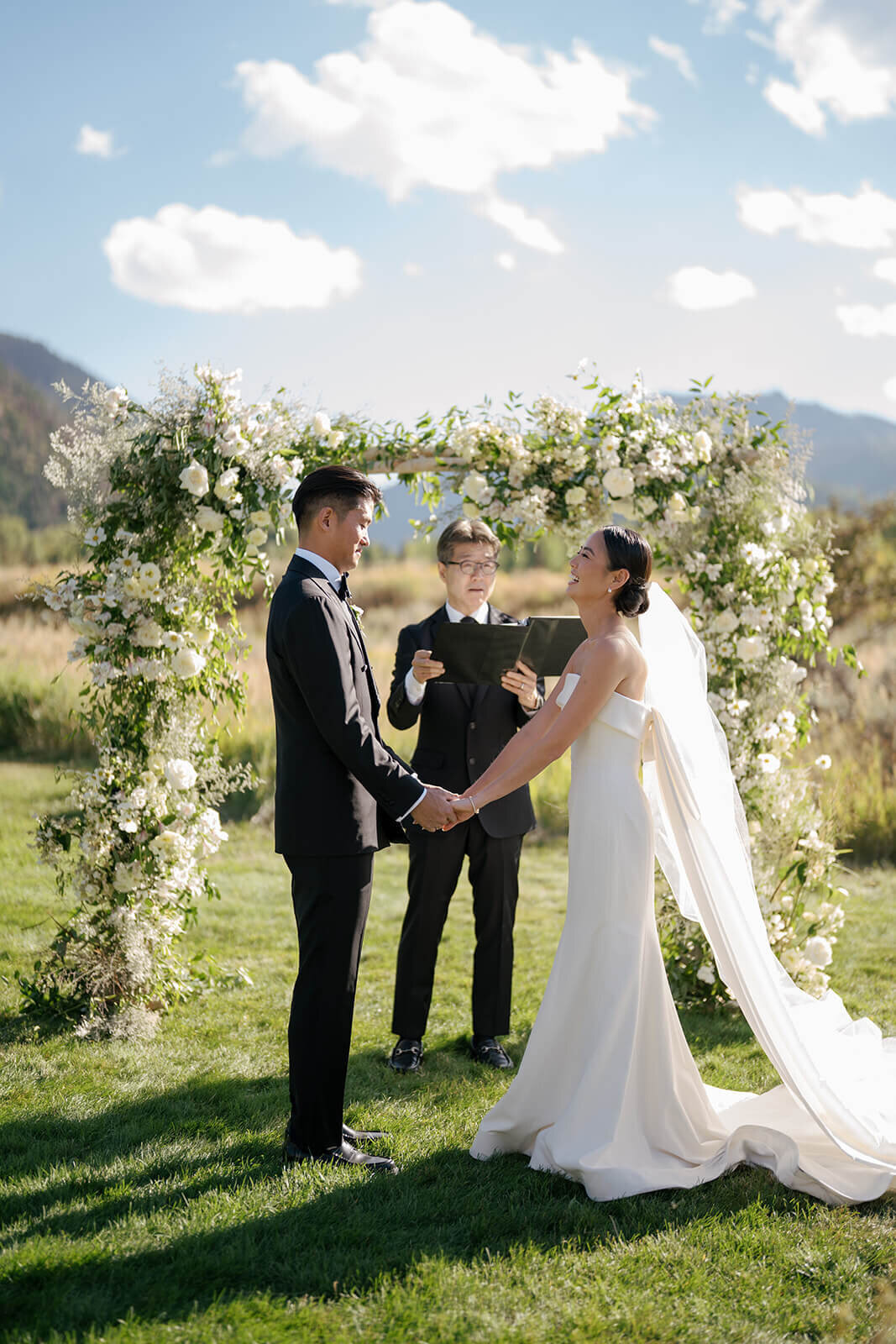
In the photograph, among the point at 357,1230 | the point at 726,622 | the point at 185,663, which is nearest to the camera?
the point at 357,1230

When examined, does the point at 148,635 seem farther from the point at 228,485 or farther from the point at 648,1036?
the point at 648,1036

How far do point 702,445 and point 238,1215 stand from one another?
14.1 ft

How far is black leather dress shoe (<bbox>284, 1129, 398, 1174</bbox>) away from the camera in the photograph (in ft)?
12.2

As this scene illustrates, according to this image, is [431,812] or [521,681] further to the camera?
[521,681]

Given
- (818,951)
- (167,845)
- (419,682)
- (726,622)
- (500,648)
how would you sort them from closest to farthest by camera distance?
(500,648) < (419,682) < (167,845) < (818,951) < (726,622)

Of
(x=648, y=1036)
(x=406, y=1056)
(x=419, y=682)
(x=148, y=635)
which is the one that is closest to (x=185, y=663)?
(x=148, y=635)

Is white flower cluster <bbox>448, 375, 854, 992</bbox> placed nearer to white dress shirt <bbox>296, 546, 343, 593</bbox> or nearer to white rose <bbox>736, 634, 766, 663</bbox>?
white rose <bbox>736, 634, 766, 663</bbox>

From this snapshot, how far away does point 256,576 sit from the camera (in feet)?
19.3

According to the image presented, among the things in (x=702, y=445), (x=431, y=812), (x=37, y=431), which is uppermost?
(x=37, y=431)

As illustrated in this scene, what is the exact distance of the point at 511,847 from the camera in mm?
5012

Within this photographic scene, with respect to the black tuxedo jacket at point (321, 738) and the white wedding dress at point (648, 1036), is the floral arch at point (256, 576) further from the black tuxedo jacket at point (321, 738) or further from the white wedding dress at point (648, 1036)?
the white wedding dress at point (648, 1036)

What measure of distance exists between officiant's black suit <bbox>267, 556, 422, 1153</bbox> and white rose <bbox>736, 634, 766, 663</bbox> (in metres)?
2.69

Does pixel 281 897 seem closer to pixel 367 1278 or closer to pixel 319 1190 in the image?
pixel 319 1190

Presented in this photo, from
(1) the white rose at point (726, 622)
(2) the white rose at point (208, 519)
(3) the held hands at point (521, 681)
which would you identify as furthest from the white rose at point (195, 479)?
(1) the white rose at point (726, 622)
